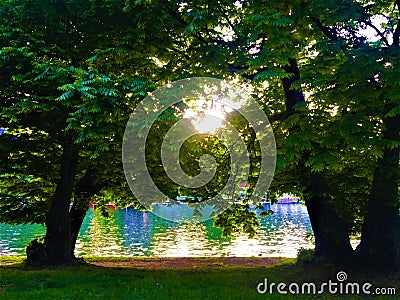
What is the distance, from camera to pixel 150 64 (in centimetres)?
1052

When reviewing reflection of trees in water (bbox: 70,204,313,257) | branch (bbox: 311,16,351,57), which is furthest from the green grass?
reflection of trees in water (bbox: 70,204,313,257)

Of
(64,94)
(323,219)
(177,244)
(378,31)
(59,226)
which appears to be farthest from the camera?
(177,244)

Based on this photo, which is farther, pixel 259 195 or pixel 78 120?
pixel 259 195

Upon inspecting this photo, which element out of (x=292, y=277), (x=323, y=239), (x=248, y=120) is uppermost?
(x=248, y=120)

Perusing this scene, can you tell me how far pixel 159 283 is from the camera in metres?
9.45

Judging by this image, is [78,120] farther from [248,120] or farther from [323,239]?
[323,239]

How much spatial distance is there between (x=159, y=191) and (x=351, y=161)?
6244 mm

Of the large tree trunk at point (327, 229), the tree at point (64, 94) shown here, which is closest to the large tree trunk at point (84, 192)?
the tree at point (64, 94)

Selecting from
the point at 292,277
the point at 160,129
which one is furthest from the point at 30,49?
the point at 292,277

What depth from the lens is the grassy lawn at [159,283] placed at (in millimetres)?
Result: 8133

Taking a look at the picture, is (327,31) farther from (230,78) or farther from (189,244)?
(189,244)

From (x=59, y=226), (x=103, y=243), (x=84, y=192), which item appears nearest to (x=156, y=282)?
(x=59, y=226)

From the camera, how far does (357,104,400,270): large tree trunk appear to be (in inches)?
398

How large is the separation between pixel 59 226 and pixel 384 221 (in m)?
9.55
